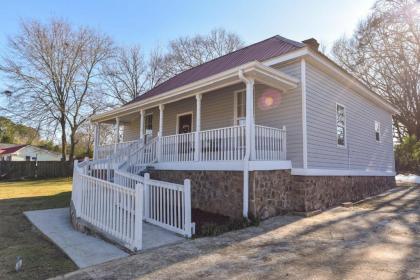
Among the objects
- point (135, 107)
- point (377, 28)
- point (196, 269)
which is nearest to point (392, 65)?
point (377, 28)

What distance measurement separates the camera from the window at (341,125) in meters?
10.5

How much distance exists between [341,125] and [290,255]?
7.28 m

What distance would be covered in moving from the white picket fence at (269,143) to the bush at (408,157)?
1772 centimetres

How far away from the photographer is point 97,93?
2728 cm

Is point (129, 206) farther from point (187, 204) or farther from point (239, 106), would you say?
point (239, 106)

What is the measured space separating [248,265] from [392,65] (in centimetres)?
2685

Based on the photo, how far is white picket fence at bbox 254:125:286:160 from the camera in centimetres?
757

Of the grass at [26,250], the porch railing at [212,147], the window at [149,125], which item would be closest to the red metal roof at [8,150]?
the window at [149,125]

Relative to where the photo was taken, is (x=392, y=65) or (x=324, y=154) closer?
(x=324, y=154)

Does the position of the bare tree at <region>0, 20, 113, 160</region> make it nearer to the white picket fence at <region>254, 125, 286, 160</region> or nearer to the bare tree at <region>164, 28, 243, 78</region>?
the bare tree at <region>164, 28, 243, 78</region>

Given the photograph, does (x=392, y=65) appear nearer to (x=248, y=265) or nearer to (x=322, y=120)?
(x=322, y=120)

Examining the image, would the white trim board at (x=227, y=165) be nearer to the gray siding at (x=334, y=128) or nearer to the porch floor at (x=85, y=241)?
the gray siding at (x=334, y=128)

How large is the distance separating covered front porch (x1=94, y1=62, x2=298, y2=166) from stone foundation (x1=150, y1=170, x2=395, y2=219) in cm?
41

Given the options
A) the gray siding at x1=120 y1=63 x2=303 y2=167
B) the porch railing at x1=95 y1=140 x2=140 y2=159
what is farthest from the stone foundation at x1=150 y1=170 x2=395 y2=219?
the porch railing at x1=95 y1=140 x2=140 y2=159
